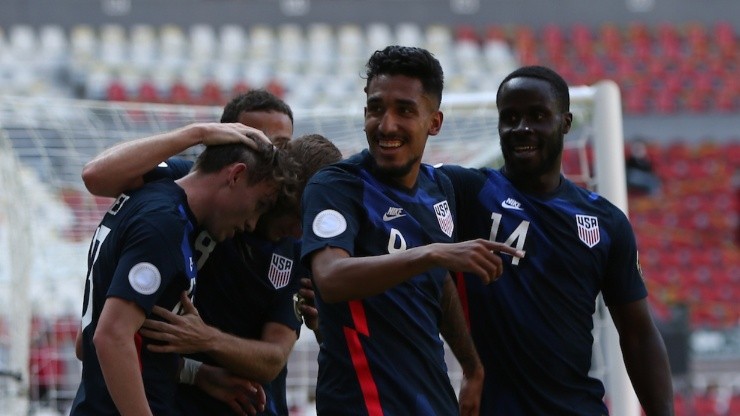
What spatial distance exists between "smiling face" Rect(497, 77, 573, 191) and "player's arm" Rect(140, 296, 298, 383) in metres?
0.90

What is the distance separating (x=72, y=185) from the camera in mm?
6633

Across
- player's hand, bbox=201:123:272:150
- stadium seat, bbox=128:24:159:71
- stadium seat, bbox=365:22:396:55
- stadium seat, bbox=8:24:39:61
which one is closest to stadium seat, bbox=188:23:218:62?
stadium seat, bbox=128:24:159:71

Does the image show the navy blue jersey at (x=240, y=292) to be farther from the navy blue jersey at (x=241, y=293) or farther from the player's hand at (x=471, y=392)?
the player's hand at (x=471, y=392)

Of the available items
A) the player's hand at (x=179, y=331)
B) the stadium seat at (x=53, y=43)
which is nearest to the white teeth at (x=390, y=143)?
the player's hand at (x=179, y=331)

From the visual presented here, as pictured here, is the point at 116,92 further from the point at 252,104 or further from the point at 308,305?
the point at 308,305

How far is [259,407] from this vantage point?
3465 millimetres

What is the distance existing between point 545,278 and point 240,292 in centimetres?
95

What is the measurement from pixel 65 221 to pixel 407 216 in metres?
4.64

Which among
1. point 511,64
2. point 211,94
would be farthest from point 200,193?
Answer: point 511,64

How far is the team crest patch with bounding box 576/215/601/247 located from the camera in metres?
3.54

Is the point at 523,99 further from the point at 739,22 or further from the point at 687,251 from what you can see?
the point at 739,22

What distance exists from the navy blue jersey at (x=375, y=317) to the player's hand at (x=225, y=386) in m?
0.45

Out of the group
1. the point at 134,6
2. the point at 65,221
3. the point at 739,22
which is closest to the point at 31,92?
the point at 134,6

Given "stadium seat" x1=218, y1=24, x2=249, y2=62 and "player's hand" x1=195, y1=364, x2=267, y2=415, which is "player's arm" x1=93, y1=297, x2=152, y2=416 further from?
"stadium seat" x1=218, y1=24, x2=249, y2=62
